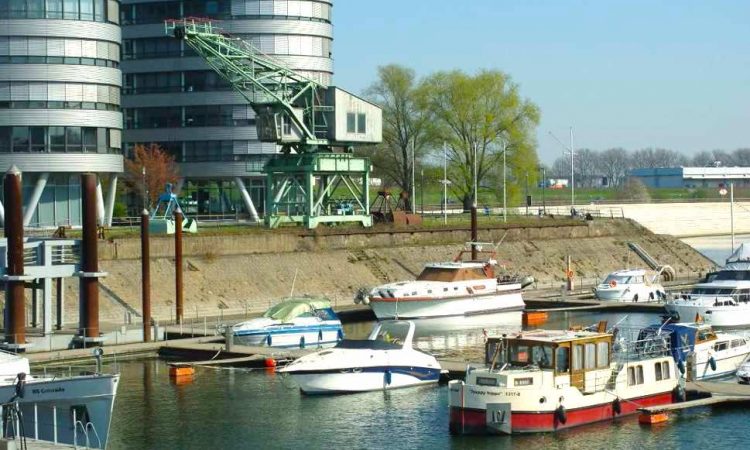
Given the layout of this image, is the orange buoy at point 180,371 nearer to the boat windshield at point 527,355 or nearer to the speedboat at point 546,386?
the speedboat at point 546,386

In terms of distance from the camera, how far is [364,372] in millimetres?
45281

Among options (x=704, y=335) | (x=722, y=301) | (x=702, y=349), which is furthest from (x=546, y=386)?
(x=722, y=301)

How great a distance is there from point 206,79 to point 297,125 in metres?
19.5

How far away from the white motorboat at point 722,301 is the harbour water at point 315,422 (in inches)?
781

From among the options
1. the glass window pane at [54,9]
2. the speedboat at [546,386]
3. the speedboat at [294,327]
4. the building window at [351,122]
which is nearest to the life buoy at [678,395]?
the speedboat at [546,386]

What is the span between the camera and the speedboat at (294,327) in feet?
182

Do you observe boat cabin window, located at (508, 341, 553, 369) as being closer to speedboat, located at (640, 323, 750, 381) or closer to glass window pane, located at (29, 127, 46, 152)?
speedboat, located at (640, 323, 750, 381)

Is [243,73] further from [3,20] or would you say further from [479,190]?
[479,190]

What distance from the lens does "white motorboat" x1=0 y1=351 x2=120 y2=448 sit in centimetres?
3553

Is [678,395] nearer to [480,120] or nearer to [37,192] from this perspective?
[37,192]

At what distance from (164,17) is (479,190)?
97.5 ft

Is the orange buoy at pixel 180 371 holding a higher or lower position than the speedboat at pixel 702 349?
lower

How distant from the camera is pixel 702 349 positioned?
155ft

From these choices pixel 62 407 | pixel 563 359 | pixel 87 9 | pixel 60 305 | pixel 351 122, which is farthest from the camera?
pixel 351 122
